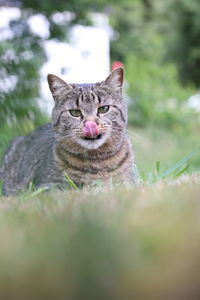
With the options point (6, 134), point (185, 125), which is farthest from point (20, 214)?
point (185, 125)

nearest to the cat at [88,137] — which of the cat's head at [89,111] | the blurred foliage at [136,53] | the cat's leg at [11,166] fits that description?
the cat's head at [89,111]

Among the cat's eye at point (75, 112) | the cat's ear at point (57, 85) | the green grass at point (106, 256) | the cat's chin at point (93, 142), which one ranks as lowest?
the green grass at point (106, 256)

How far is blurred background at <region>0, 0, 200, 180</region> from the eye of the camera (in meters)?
5.21

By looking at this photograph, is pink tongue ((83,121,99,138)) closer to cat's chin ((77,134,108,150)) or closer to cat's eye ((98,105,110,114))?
cat's chin ((77,134,108,150))

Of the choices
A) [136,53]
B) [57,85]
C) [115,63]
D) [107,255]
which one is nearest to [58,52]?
[115,63]

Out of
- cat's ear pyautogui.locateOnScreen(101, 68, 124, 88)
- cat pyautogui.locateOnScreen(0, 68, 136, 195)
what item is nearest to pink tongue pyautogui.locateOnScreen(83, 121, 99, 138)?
cat pyautogui.locateOnScreen(0, 68, 136, 195)

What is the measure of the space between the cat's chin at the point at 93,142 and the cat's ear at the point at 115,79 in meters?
0.45

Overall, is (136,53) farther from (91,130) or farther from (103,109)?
(91,130)

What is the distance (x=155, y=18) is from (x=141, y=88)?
8.44m

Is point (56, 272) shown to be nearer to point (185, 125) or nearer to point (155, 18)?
point (185, 125)

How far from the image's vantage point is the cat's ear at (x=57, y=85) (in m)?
3.07

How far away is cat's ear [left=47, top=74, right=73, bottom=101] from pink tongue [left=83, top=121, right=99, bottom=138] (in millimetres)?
457

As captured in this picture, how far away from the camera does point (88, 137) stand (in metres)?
2.74

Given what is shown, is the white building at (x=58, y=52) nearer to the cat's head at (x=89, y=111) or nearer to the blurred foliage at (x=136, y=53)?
the blurred foliage at (x=136, y=53)
